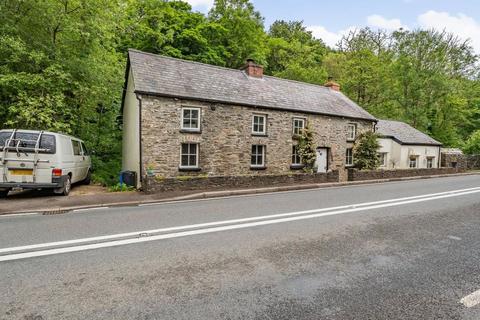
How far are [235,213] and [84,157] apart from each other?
912 centimetres

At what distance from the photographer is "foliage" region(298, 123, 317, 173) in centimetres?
1745

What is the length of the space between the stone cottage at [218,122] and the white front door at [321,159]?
0.24 ft

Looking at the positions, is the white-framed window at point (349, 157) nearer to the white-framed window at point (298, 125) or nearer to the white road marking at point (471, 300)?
the white-framed window at point (298, 125)

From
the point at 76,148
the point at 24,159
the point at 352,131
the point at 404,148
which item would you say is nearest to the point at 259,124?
the point at 352,131

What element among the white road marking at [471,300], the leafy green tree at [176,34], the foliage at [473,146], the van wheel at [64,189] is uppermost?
the leafy green tree at [176,34]

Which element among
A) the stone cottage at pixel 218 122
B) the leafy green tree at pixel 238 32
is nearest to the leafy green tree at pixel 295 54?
the leafy green tree at pixel 238 32

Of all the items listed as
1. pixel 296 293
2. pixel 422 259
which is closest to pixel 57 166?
pixel 296 293

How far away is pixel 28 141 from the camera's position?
343 inches

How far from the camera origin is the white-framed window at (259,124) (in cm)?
1642

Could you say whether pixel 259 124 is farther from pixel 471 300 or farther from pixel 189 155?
pixel 471 300

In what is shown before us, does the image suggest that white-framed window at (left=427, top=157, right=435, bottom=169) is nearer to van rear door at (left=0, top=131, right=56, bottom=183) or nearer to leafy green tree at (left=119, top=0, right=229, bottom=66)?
leafy green tree at (left=119, top=0, right=229, bottom=66)

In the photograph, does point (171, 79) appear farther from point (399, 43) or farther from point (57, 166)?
point (399, 43)

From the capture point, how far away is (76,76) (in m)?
14.5

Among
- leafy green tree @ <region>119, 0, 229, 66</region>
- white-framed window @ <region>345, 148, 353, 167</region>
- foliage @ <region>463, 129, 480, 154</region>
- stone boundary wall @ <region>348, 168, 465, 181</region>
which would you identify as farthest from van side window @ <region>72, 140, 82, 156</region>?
foliage @ <region>463, 129, 480, 154</region>
